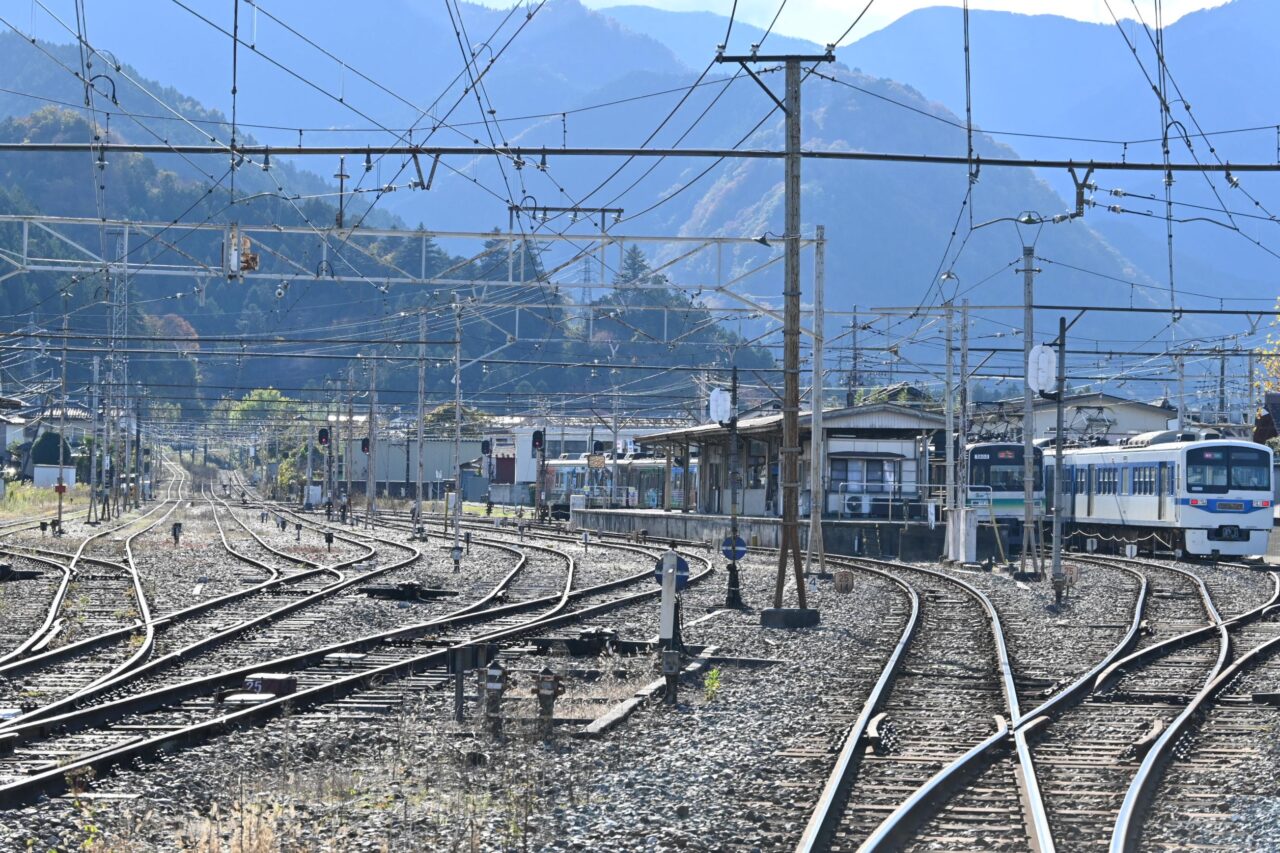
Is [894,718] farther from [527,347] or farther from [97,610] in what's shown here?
[527,347]

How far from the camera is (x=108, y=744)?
382 inches

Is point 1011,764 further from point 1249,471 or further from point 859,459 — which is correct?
point 859,459

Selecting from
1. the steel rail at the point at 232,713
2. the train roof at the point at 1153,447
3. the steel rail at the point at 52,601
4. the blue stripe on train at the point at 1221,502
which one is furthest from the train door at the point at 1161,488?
the steel rail at the point at 52,601

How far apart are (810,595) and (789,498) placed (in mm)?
5612

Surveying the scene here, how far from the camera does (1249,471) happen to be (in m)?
35.4

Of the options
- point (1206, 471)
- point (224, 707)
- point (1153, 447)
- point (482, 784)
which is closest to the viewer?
point (482, 784)

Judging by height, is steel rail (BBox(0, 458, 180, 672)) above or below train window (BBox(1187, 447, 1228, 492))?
below

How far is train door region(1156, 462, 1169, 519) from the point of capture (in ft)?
118

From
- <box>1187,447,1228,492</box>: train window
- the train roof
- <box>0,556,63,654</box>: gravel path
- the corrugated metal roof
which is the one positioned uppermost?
the corrugated metal roof

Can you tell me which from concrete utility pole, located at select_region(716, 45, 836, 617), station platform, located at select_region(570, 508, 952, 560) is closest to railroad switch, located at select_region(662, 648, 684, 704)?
concrete utility pole, located at select_region(716, 45, 836, 617)

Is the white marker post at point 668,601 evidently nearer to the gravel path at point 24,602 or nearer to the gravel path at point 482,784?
the gravel path at point 482,784

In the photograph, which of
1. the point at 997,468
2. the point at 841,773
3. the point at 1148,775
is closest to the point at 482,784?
the point at 841,773

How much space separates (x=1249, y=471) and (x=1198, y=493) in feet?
4.59

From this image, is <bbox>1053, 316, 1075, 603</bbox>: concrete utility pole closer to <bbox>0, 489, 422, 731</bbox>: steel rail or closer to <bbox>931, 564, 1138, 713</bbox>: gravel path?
<bbox>931, 564, 1138, 713</bbox>: gravel path
